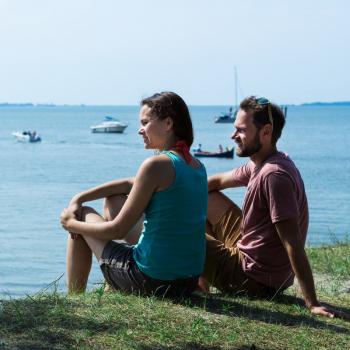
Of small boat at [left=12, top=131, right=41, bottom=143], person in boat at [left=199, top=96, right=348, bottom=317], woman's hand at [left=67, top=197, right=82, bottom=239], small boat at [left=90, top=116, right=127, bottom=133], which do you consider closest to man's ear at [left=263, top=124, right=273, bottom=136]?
person in boat at [left=199, top=96, right=348, bottom=317]

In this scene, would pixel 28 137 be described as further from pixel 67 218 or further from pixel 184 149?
pixel 184 149

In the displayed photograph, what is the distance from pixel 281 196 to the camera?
5.11m

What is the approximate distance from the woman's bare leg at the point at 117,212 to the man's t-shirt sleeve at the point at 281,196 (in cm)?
86

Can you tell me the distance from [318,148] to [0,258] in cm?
5331

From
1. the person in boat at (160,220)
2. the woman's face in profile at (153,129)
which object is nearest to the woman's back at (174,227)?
the person in boat at (160,220)

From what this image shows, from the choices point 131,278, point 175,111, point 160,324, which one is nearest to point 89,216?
point 131,278

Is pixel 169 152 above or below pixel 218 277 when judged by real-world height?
above

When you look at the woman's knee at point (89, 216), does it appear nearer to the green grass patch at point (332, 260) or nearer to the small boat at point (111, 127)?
the green grass patch at point (332, 260)

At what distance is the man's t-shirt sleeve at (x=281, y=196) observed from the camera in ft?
16.7

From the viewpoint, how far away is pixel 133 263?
16.8 feet

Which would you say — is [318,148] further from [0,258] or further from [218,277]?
[218,277]

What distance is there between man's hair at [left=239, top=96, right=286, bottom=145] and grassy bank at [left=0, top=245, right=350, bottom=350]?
3.52 feet

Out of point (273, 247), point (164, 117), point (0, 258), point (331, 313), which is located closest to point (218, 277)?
point (273, 247)

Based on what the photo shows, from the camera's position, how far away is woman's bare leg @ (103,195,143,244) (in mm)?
5398
